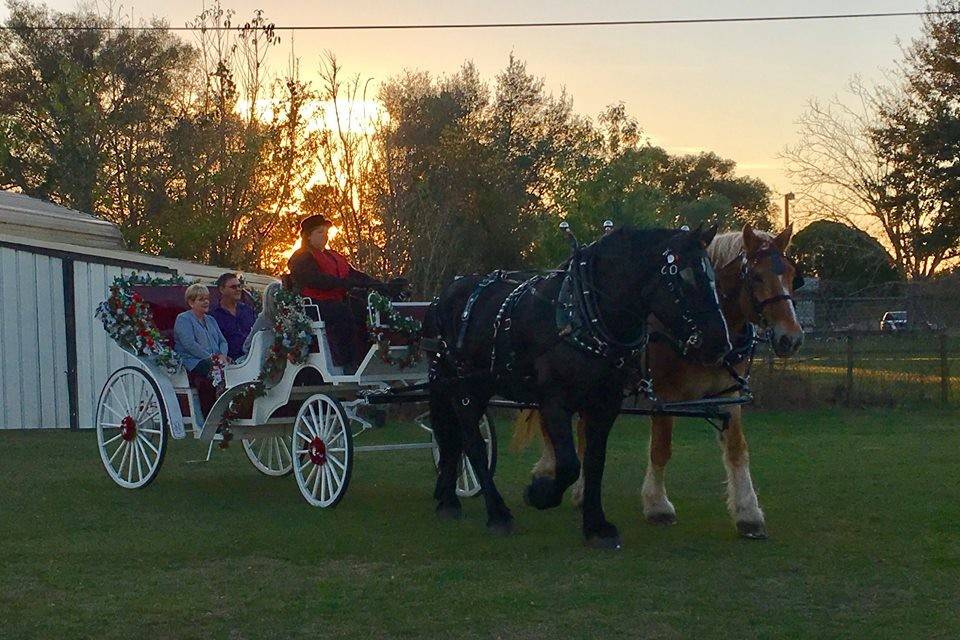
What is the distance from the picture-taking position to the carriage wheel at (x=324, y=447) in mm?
8438

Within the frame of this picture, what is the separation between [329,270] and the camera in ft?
29.3

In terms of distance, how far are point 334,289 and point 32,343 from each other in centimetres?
838

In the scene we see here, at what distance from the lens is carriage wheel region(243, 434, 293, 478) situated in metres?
10.6

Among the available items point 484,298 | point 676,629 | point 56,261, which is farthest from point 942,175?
point 676,629

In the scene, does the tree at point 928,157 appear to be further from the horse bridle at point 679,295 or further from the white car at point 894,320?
the horse bridle at point 679,295

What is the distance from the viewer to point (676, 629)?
5180 millimetres

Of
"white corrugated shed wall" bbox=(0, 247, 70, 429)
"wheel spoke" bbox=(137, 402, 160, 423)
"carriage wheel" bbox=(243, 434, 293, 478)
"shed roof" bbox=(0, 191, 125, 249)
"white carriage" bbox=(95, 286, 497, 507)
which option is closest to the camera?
"white carriage" bbox=(95, 286, 497, 507)

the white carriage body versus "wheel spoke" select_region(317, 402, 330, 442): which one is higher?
the white carriage body

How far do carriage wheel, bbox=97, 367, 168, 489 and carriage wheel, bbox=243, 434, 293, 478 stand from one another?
2.65ft

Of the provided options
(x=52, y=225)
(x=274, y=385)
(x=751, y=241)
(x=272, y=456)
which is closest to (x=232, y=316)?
(x=274, y=385)

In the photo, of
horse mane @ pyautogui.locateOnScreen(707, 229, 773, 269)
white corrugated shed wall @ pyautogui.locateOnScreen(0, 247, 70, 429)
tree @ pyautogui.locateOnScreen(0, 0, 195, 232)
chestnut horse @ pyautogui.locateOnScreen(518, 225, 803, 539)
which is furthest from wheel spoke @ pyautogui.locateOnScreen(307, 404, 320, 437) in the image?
tree @ pyautogui.locateOnScreen(0, 0, 195, 232)

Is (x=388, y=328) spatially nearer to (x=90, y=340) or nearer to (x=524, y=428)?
(x=524, y=428)

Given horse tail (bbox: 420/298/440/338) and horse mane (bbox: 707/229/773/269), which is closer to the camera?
horse mane (bbox: 707/229/773/269)

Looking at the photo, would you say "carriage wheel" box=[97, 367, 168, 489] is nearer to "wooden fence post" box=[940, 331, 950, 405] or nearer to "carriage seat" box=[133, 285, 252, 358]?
"carriage seat" box=[133, 285, 252, 358]
